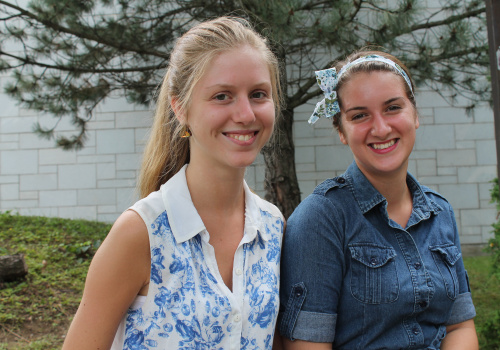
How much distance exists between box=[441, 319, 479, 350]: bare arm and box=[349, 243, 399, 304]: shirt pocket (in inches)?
13.2

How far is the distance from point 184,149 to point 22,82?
3.37 m

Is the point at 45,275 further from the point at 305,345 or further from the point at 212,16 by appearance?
the point at 305,345

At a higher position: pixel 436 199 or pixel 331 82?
pixel 331 82

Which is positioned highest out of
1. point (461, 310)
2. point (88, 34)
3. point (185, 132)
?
point (88, 34)

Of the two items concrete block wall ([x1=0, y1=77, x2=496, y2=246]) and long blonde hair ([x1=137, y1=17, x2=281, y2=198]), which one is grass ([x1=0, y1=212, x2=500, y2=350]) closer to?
concrete block wall ([x1=0, y1=77, x2=496, y2=246])

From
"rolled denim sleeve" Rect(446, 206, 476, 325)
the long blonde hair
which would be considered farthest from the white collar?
"rolled denim sleeve" Rect(446, 206, 476, 325)

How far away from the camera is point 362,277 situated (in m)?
1.66

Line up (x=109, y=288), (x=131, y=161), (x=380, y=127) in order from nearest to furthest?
(x=109, y=288), (x=380, y=127), (x=131, y=161)

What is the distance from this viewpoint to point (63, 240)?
502 centimetres

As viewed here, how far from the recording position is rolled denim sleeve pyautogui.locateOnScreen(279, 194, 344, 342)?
5.36 feet

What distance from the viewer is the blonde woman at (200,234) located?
143 centimetres

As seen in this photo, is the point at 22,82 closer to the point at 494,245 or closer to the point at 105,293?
the point at 105,293

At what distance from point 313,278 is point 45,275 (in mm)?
3111

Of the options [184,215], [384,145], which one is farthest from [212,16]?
[184,215]
